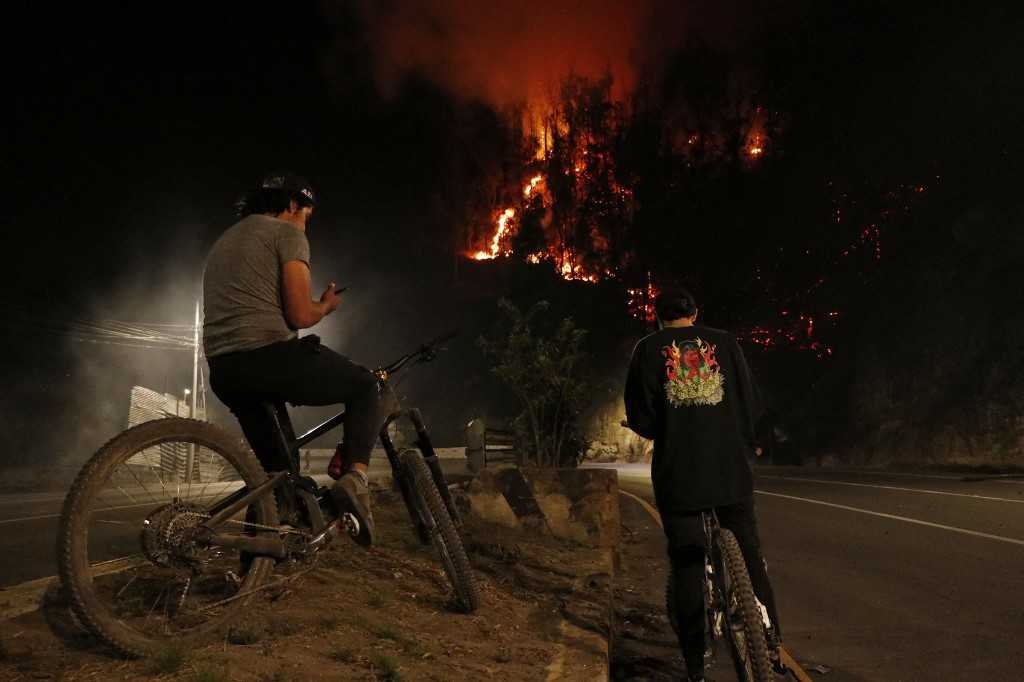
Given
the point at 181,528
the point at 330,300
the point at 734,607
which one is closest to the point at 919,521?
the point at 734,607

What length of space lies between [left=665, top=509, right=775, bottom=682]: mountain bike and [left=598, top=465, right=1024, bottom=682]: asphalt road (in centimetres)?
108

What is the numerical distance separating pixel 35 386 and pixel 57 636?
131ft

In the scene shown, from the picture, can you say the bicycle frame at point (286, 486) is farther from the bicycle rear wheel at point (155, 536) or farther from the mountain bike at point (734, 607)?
the mountain bike at point (734, 607)

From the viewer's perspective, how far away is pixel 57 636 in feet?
12.0

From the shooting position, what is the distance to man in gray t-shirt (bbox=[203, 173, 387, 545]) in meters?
3.80

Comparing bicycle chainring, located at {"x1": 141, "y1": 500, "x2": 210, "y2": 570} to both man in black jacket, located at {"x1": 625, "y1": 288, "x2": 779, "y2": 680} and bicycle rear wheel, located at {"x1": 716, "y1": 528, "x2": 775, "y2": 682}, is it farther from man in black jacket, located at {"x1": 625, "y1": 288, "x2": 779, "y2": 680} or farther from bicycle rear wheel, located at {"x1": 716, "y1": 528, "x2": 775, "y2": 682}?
bicycle rear wheel, located at {"x1": 716, "y1": 528, "x2": 775, "y2": 682}

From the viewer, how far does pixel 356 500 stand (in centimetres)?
388

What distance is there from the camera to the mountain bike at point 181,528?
3.12 m

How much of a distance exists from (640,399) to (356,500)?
4.54ft

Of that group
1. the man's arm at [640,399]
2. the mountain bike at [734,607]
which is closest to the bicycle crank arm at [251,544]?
the man's arm at [640,399]

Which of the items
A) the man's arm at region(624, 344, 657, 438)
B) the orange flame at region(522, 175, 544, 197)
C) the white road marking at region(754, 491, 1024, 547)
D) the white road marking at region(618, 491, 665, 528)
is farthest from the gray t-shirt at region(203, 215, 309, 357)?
the orange flame at region(522, 175, 544, 197)

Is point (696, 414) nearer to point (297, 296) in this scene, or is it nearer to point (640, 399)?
point (640, 399)

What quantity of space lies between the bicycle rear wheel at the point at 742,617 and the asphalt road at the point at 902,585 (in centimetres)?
119

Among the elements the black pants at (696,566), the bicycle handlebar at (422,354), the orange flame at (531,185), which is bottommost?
the black pants at (696,566)
